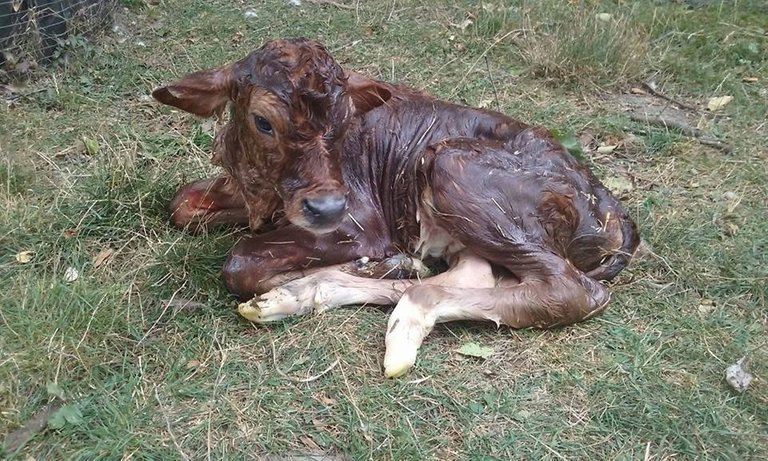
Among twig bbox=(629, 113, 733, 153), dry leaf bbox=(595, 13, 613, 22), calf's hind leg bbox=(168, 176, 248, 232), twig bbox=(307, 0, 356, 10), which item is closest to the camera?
calf's hind leg bbox=(168, 176, 248, 232)

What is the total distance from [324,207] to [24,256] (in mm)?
1859

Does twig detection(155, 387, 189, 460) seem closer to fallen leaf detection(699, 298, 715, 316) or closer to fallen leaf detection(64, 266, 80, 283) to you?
fallen leaf detection(64, 266, 80, 283)

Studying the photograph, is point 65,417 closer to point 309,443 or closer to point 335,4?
point 309,443

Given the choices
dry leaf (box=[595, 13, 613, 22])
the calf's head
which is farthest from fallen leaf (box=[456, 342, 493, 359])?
dry leaf (box=[595, 13, 613, 22])

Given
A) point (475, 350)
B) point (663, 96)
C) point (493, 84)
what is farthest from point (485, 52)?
point (475, 350)

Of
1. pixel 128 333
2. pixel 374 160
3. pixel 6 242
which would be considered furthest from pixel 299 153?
pixel 6 242

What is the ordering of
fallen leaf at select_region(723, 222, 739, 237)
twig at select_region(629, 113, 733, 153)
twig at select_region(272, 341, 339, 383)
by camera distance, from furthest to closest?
twig at select_region(629, 113, 733, 153), fallen leaf at select_region(723, 222, 739, 237), twig at select_region(272, 341, 339, 383)

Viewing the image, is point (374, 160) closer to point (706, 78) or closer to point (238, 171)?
point (238, 171)

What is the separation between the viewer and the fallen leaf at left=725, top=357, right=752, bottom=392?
360 centimetres

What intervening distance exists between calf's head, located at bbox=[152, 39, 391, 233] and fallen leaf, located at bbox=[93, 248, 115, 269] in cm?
101

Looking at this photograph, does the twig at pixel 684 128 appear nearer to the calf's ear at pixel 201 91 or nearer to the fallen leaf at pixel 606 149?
the fallen leaf at pixel 606 149

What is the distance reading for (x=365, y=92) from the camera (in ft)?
13.4

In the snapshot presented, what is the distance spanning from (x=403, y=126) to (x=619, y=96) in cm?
302

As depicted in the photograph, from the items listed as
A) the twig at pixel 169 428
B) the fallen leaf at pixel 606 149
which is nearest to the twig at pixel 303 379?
the twig at pixel 169 428
